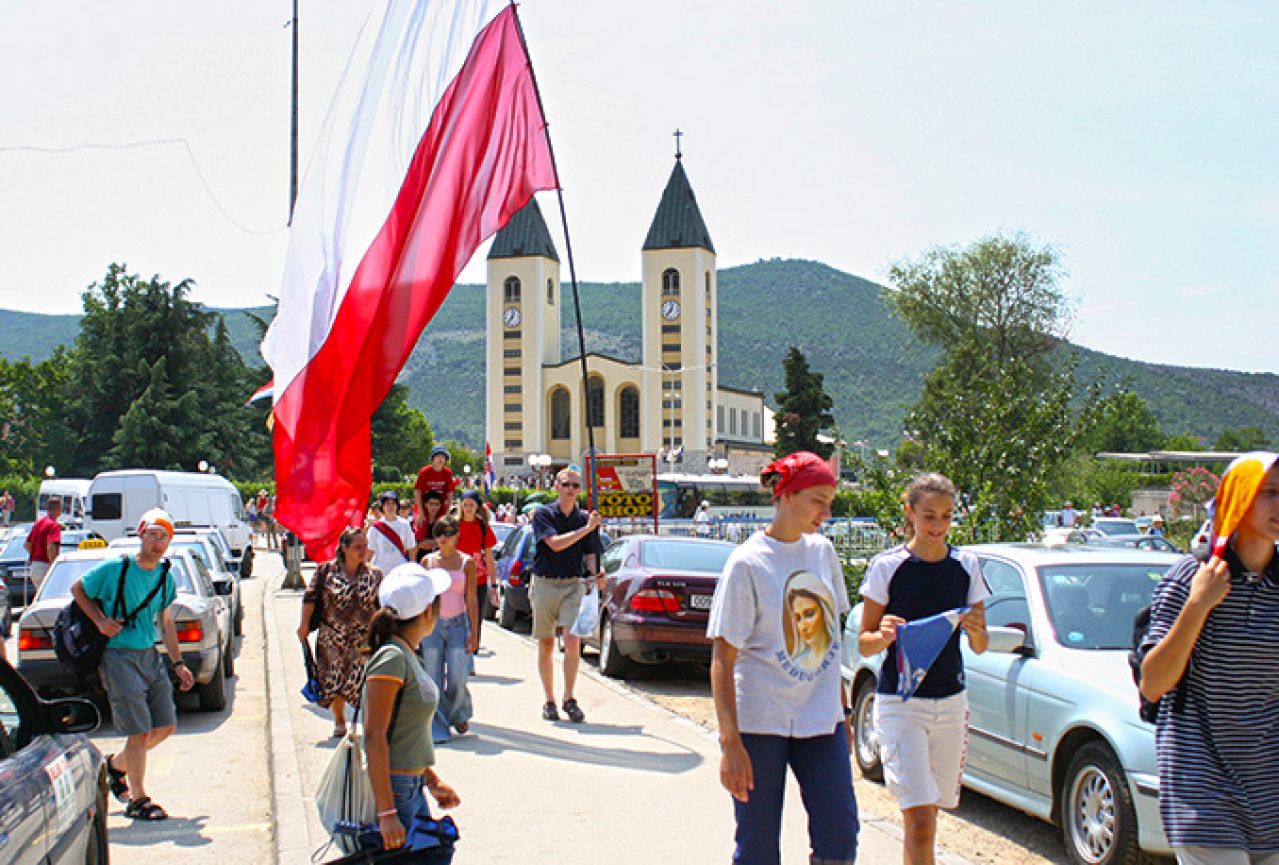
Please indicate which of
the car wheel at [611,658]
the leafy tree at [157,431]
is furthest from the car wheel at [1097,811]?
the leafy tree at [157,431]

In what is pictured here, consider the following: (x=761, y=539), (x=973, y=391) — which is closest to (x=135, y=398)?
(x=973, y=391)

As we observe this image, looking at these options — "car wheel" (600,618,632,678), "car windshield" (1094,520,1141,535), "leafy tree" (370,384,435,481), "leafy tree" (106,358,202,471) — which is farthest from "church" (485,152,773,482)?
"car wheel" (600,618,632,678)

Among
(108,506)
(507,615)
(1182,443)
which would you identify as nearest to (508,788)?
(507,615)

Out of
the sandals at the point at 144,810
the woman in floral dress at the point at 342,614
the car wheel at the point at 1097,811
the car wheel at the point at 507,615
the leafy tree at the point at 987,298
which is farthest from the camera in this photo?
the leafy tree at the point at 987,298

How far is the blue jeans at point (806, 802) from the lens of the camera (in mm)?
4609

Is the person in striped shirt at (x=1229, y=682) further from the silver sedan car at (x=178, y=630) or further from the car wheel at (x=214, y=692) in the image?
the car wheel at (x=214, y=692)

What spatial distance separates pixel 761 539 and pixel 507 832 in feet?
9.77

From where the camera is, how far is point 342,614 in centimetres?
948

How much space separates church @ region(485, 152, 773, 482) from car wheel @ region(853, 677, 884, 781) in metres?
98.5

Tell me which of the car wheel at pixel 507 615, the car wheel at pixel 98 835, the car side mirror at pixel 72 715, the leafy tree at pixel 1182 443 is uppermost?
the leafy tree at pixel 1182 443

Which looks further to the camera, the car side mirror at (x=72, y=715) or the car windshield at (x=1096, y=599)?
the car windshield at (x=1096, y=599)

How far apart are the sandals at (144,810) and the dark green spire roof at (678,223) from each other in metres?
105

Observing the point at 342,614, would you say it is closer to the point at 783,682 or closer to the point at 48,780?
the point at 48,780

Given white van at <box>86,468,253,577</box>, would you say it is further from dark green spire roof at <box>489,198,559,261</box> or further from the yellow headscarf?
dark green spire roof at <box>489,198,559,261</box>
